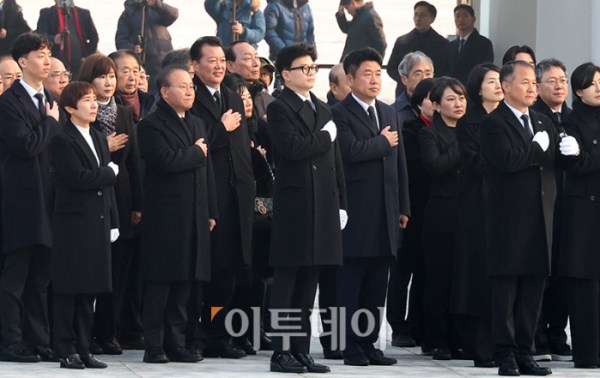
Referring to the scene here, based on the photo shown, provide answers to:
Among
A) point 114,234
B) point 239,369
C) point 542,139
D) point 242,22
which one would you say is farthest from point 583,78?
point 242,22

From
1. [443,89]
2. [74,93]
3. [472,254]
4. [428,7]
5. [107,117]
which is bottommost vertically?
[472,254]

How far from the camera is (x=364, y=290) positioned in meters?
7.13

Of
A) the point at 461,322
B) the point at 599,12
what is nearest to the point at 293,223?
the point at 461,322

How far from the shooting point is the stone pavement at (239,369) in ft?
20.9

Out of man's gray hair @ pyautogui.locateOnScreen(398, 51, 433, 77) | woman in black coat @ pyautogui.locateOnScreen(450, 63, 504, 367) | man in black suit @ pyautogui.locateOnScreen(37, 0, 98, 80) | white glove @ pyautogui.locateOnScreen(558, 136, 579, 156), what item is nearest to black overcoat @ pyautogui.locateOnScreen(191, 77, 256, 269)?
woman in black coat @ pyautogui.locateOnScreen(450, 63, 504, 367)

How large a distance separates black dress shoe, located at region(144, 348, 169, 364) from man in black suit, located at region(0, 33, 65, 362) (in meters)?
0.60

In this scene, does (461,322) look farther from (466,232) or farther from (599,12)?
(599,12)

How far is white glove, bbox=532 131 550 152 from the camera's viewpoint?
21.7ft

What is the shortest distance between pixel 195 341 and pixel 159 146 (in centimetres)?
129

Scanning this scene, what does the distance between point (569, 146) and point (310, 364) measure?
203cm

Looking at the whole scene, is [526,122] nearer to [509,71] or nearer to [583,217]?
[509,71]

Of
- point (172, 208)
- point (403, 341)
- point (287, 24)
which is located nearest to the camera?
point (172, 208)

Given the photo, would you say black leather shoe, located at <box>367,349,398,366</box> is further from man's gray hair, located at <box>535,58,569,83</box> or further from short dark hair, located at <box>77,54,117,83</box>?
short dark hair, located at <box>77,54,117,83</box>

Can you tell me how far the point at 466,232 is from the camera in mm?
7199
